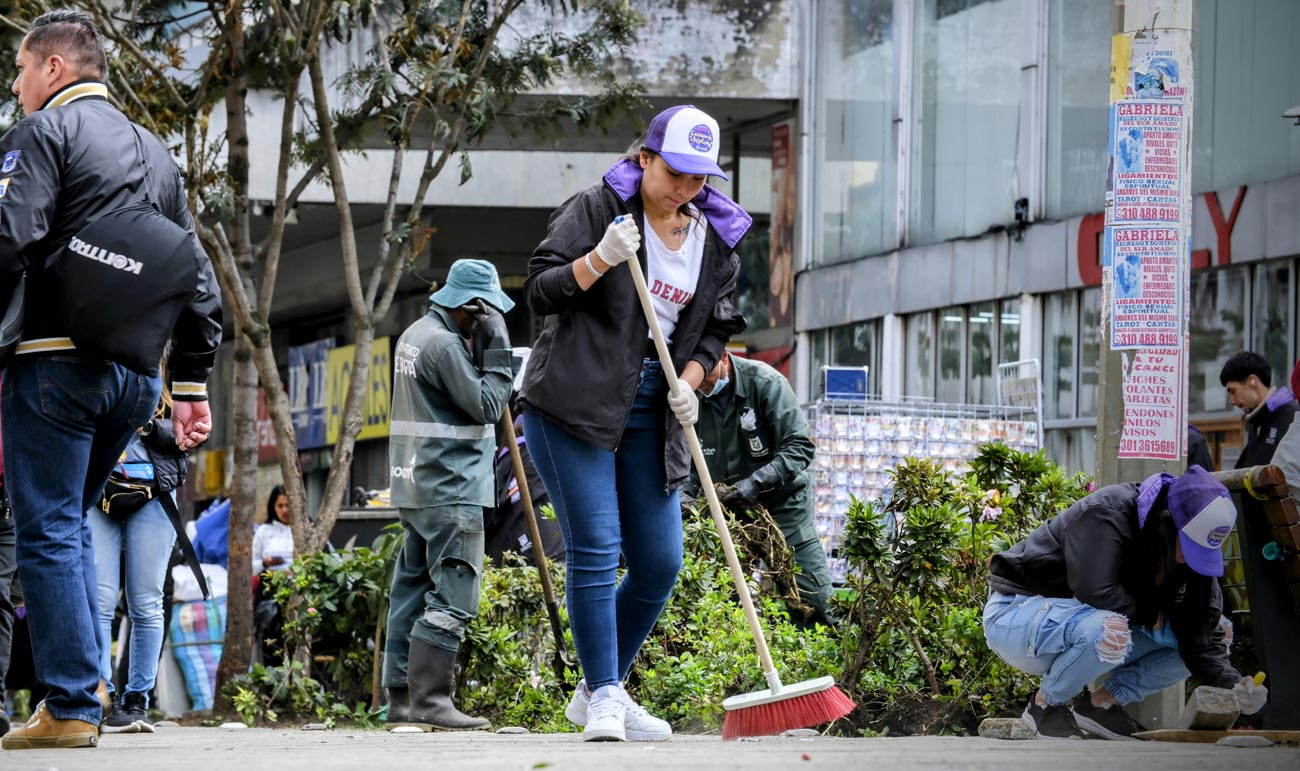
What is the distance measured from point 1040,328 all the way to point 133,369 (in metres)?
16.3

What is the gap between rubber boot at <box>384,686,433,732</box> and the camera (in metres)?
Result: 7.37

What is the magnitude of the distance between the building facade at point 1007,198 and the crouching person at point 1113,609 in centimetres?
1066

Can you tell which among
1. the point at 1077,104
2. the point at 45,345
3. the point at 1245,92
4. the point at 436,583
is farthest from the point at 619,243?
the point at 1077,104

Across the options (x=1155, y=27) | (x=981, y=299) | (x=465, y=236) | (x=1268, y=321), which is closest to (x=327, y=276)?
(x=465, y=236)

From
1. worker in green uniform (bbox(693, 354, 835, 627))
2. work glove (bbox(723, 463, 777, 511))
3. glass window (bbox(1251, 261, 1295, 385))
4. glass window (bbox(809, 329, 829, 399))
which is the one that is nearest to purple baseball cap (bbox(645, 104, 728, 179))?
work glove (bbox(723, 463, 777, 511))

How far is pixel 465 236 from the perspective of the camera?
28.3 m

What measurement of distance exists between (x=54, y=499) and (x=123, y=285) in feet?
1.97

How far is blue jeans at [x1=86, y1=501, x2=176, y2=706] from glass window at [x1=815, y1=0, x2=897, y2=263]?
16.4 metres

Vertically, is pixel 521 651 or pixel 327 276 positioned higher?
pixel 327 276

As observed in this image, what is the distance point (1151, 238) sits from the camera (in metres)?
6.27

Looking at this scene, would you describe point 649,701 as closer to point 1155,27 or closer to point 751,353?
point 1155,27

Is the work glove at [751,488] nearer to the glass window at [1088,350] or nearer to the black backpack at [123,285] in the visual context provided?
the black backpack at [123,285]

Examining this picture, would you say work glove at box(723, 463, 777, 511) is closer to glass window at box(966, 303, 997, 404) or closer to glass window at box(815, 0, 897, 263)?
glass window at box(966, 303, 997, 404)

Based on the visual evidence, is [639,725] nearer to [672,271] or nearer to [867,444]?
[672,271]
